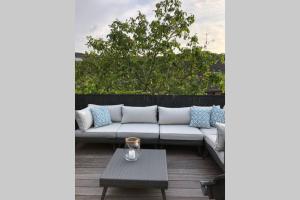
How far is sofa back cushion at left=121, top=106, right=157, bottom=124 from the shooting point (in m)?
4.37

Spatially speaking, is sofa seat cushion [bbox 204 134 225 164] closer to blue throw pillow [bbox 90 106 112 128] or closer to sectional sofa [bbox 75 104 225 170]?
sectional sofa [bbox 75 104 225 170]

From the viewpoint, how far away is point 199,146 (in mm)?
3734

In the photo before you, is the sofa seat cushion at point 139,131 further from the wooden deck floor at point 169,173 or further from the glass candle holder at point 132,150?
the glass candle holder at point 132,150

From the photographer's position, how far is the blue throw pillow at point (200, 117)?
4.07m

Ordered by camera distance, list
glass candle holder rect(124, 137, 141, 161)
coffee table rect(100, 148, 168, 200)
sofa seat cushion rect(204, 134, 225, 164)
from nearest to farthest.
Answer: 1. coffee table rect(100, 148, 168, 200)
2. glass candle holder rect(124, 137, 141, 161)
3. sofa seat cushion rect(204, 134, 225, 164)

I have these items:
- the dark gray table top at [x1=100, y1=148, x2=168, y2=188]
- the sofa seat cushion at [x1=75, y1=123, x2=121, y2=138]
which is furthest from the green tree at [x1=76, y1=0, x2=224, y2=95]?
the dark gray table top at [x1=100, y1=148, x2=168, y2=188]

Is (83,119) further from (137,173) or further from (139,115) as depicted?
(137,173)

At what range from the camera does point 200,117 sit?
13.5ft

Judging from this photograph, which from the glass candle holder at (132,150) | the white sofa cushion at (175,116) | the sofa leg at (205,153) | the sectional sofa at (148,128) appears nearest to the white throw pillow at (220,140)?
the sectional sofa at (148,128)

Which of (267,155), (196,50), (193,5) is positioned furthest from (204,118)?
(267,155)

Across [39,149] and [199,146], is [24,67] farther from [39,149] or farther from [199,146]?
[199,146]

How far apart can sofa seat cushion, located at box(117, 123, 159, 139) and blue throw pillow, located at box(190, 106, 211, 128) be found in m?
0.68

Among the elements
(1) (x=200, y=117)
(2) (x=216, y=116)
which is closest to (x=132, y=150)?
(1) (x=200, y=117)

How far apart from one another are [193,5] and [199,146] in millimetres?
2839
